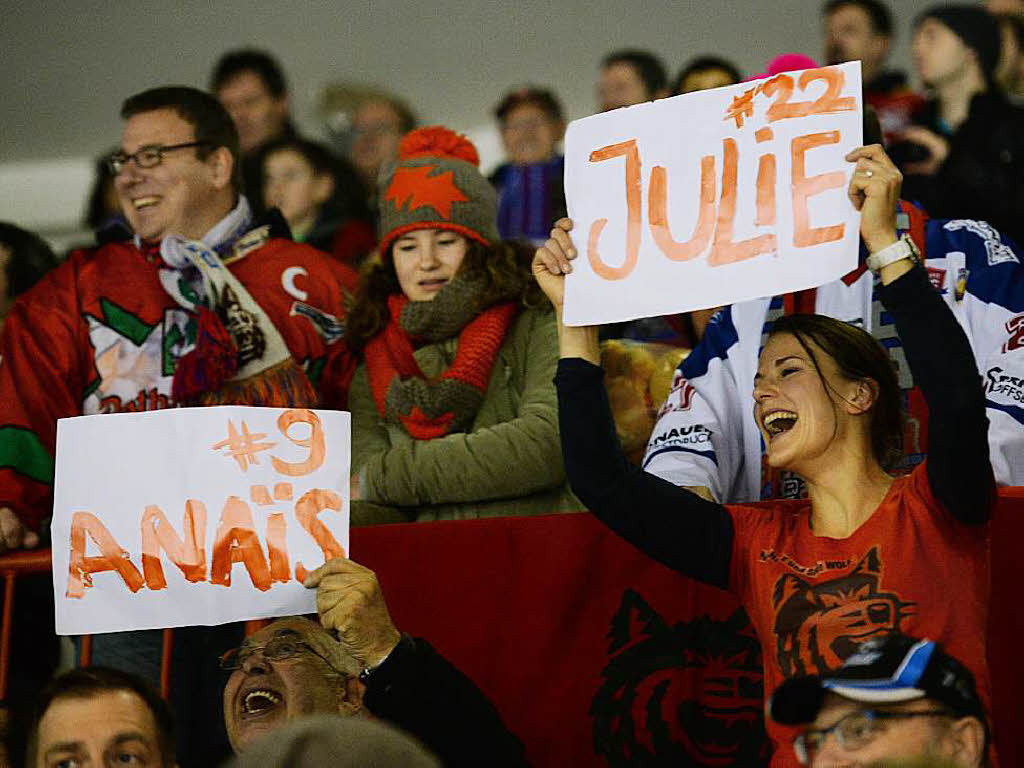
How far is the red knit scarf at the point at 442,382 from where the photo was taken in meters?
4.37

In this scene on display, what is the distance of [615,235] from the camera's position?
11.6 feet

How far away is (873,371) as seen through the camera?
3.48 metres

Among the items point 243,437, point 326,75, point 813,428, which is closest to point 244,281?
point 243,437

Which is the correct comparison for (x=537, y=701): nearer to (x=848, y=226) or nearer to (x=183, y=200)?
(x=848, y=226)

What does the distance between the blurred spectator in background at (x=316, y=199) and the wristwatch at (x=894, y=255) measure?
3.59 m

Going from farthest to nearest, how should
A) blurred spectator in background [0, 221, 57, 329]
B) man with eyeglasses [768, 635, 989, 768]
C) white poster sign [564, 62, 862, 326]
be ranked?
blurred spectator in background [0, 221, 57, 329] < white poster sign [564, 62, 862, 326] < man with eyeglasses [768, 635, 989, 768]

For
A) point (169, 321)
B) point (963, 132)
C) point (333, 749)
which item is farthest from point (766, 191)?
point (963, 132)

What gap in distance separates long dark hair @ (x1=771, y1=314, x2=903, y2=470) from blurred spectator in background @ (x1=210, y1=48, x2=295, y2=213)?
400 cm

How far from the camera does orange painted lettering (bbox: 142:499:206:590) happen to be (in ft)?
11.6

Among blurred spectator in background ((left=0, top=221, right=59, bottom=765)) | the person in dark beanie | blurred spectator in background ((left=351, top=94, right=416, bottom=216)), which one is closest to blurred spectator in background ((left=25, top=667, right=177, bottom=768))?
blurred spectator in background ((left=0, top=221, right=59, bottom=765))

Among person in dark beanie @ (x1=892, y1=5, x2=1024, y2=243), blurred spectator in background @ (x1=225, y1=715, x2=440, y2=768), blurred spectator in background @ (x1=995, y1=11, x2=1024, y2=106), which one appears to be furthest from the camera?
blurred spectator in background @ (x1=995, y1=11, x2=1024, y2=106)

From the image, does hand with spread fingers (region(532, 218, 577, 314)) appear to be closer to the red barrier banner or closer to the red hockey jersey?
the red barrier banner

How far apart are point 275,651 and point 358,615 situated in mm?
329

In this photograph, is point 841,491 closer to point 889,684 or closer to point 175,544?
point 889,684
